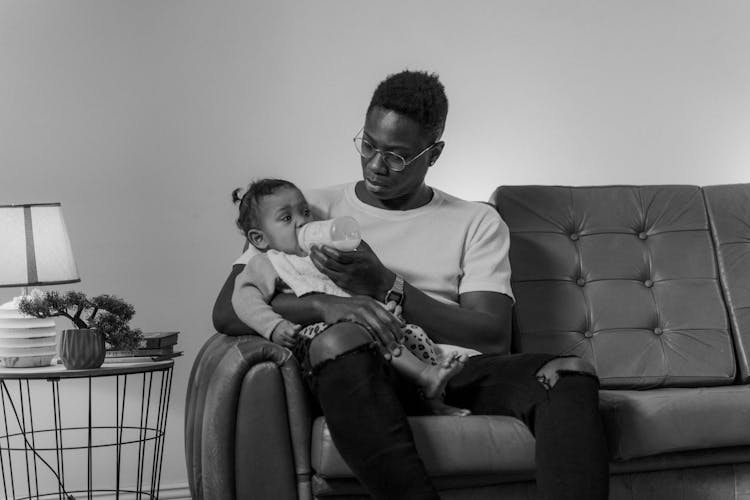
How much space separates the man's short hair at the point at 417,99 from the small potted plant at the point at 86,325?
80 cm

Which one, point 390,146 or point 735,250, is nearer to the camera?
point 390,146

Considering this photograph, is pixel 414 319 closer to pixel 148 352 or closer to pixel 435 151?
pixel 435 151

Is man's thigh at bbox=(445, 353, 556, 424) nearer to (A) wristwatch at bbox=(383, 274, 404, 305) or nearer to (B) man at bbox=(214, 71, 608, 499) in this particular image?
(B) man at bbox=(214, 71, 608, 499)

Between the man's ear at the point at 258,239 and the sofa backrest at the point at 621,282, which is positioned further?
the sofa backrest at the point at 621,282

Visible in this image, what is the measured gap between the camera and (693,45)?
3020 mm

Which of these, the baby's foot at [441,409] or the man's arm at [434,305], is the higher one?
the man's arm at [434,305]

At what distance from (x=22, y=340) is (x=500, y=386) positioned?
A: 1.13 metres

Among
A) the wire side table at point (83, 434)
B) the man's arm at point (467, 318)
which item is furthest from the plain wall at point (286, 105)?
the man's arm at point (467, 318)

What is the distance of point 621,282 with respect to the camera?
2482 millimetres

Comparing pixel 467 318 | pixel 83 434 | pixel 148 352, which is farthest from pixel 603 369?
pixel 83 434

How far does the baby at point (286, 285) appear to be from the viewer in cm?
173

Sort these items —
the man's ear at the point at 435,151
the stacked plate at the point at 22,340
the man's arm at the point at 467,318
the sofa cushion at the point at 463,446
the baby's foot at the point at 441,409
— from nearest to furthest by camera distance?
1. the sofa cushion at the point at 463,446
2. the baby's foot at the point at 441,409
3. the man's arm at the point at 467,318
4. the man's ear at the point at 435,151
5. the stacked plate at the point at 22,340

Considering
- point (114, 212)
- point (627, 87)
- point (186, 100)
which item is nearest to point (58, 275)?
point (114, 212)

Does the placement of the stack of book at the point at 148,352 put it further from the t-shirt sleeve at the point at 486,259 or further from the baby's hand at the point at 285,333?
the t-shirt sleeve at the point at 486,259
